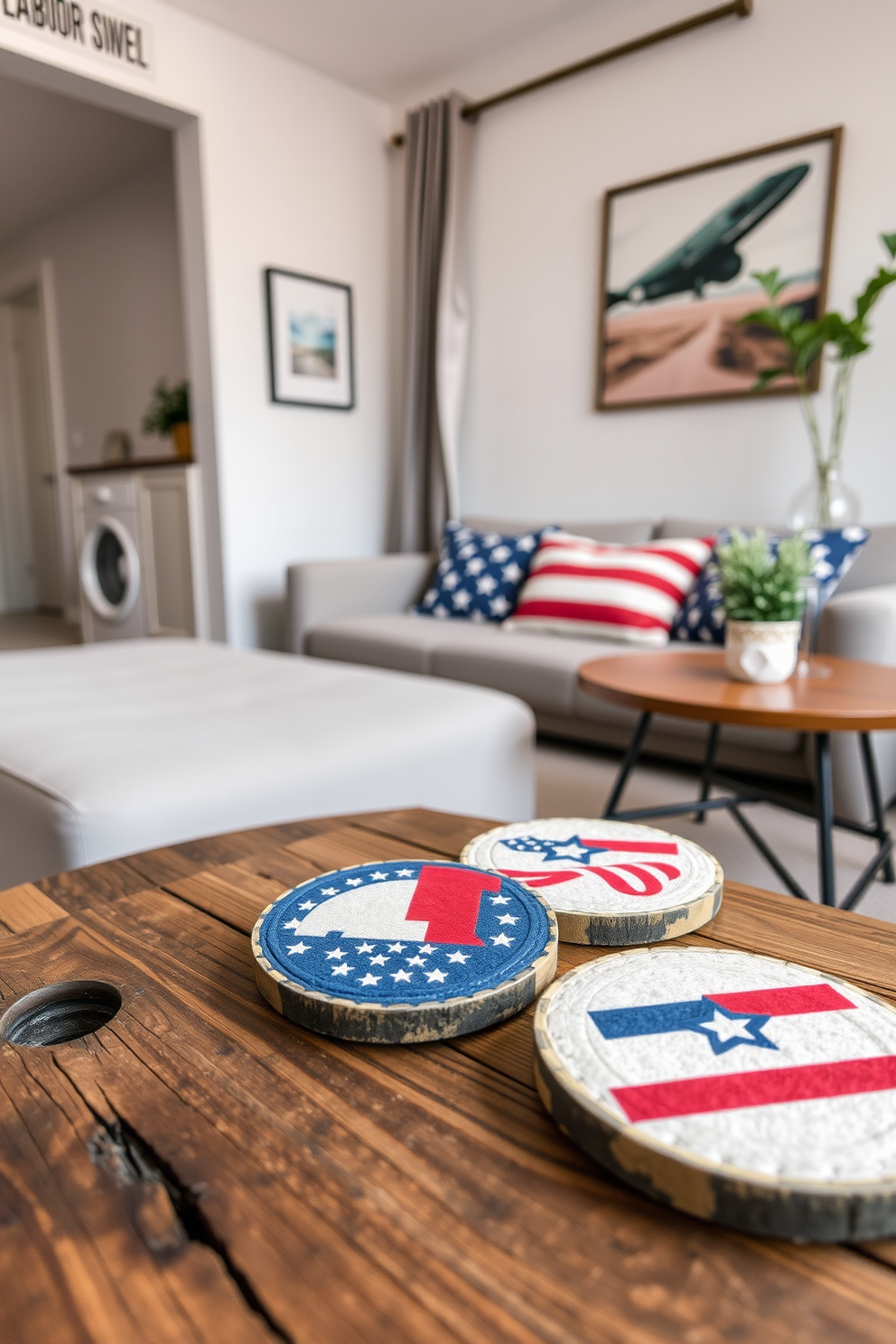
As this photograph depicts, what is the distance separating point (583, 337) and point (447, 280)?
717 millimetres

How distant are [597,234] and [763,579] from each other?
2387mm

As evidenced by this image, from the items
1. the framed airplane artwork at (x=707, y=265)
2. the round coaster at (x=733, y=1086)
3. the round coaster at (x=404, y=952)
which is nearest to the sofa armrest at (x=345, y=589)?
the framed airplane artwork at (x=707, y=265)

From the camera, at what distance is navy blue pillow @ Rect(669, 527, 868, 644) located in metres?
2.29

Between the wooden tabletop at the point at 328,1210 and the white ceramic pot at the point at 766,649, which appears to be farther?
the white ceramic pot at the point at 766,649

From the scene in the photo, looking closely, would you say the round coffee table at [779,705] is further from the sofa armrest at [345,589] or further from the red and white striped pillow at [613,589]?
the sofa armrest at [345,589]

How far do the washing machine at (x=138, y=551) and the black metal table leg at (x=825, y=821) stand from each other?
2850 millimetres

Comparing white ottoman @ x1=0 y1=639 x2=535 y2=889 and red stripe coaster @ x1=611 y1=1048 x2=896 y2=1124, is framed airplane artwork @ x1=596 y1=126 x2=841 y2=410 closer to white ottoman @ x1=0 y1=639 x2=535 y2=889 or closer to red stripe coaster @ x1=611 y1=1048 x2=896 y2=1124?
white ottoman @ x1=0 y1=639 x2=535 y2=889

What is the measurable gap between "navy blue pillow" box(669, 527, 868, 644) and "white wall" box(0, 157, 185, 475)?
11.4ft

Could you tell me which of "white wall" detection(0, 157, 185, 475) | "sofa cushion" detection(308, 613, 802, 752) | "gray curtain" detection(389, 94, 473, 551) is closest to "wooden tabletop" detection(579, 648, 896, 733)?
"sofa cushion" detection(308, 613, 802, 752)

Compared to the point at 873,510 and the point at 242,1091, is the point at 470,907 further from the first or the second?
the point at 873,510

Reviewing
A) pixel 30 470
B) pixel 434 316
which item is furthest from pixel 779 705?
pixel 30 470

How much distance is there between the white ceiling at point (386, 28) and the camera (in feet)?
10.3

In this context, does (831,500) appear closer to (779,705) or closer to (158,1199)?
(779,705)

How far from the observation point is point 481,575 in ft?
10.2
